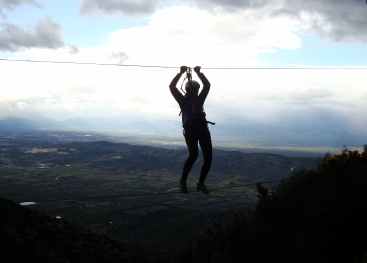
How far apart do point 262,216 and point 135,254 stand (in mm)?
16551

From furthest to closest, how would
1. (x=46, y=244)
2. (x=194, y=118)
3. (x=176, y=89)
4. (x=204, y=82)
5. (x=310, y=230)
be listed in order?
(x=46, y=244)
(x=310, y=230)
(x=204, y=82)
(x=176, y=89)
(x=194, y=118)

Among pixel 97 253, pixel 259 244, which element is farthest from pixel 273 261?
pixel 97 253

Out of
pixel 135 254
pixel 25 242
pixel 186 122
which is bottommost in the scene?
pixel 135 254

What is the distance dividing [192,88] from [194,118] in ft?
3.02

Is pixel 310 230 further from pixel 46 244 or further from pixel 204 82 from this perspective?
pixel 46 244

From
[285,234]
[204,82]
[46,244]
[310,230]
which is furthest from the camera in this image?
[46,244]

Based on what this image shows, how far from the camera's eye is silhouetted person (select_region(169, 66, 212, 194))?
25.3 feet

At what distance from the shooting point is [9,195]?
80.1m

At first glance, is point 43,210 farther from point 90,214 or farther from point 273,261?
point 273,261

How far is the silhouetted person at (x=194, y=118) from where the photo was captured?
25.3 feet

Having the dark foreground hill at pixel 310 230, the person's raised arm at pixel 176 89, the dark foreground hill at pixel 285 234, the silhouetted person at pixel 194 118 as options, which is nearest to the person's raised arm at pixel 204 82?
the silhouetted person at pixel 194 118

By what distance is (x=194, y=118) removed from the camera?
304 inches

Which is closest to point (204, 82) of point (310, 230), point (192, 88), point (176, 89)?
point (192, 88)

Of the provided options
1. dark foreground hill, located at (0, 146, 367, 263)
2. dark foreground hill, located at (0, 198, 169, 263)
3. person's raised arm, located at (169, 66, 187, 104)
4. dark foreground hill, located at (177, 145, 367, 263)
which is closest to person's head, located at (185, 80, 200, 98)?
person's raised arm, located at (169, 66, 187, 104)
